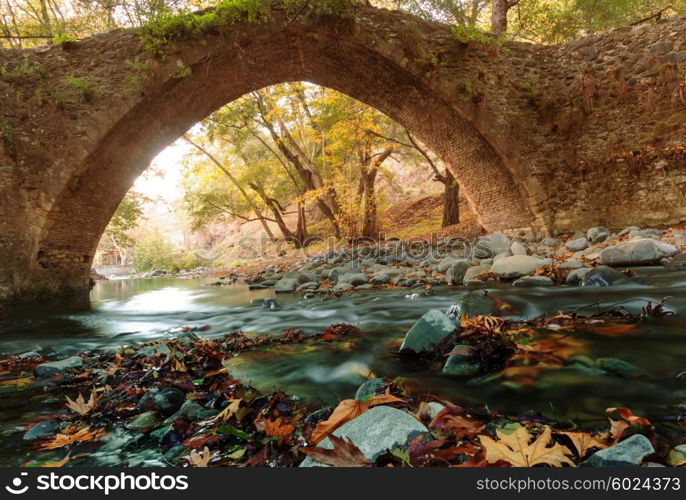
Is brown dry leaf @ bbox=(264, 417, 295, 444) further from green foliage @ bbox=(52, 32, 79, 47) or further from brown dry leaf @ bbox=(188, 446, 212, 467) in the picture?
green foliage @ bbox=(52, 32, 79, 47)

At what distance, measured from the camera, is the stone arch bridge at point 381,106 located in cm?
614

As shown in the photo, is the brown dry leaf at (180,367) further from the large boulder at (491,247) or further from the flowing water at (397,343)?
the large boulder at (491,247)

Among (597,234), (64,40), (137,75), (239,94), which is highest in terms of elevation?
(64,40)

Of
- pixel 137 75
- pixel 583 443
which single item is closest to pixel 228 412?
pixel 583 443

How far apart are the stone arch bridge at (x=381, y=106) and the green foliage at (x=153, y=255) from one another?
16.6 metres

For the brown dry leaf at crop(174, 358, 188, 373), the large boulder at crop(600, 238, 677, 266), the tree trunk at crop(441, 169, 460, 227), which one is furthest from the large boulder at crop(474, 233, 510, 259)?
the brown dry leaf at crop(174, 358, 188, 373)

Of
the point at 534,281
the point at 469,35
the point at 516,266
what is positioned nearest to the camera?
the point at 534,281

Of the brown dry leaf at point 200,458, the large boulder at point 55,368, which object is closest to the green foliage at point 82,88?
the large boulder at point 55,368

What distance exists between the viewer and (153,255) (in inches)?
934

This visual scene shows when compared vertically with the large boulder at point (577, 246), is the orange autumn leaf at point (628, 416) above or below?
below

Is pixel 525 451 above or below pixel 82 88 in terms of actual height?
below

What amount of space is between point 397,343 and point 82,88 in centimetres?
734

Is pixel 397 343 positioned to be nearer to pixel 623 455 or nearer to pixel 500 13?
pixel 623 455

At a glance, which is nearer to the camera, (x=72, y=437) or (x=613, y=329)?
(x=72, y=437)
